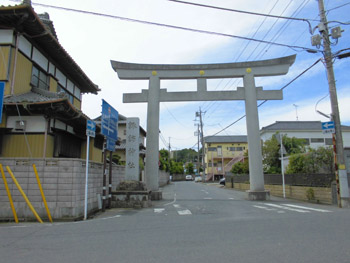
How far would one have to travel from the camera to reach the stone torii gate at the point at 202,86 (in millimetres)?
16109

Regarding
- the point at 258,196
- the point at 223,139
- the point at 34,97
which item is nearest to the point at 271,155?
the point at 258,196

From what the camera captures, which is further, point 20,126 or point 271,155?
point 271,155

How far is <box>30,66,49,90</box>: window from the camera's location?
40.3ft

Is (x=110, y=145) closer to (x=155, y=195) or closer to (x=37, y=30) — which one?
(x=155, y=195)

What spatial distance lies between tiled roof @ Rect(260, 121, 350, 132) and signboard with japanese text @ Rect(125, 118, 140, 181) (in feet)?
106

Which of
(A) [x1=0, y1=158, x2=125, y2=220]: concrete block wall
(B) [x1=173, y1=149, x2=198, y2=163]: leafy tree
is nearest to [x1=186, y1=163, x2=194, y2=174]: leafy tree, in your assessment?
(B) [x1=173, y1=149, x2=198, y2=163]: leafy tree

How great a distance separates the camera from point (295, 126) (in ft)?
141

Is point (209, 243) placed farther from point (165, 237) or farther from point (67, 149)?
point (67, 149)

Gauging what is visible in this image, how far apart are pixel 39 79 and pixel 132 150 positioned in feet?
18.5

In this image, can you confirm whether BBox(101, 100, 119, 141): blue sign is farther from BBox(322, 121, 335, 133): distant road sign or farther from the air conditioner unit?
BBox(322, 121, 335, 133): distant road sign

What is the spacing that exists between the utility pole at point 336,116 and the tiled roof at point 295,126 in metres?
29.9

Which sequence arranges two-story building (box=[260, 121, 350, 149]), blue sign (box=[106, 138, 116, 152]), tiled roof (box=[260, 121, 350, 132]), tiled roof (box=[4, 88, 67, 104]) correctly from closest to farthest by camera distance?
tiled roof (box=[4, 88, 67, 104]) < blue sign (box=[106, 138, 116, 152]) < two-story building (box=[260, 121, 350, 149]) < tiled roof (box=[260, 121, 350, 132])

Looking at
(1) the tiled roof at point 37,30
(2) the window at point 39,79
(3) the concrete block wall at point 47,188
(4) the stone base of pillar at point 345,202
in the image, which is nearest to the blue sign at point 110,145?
(3) the concrete block wall at point 47,188

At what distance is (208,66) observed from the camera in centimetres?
1673
